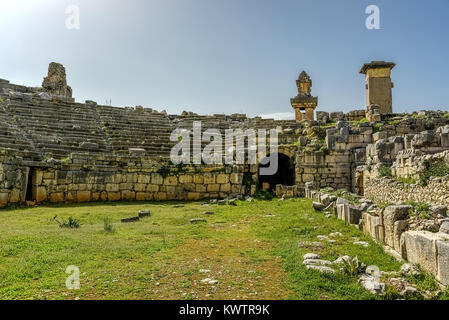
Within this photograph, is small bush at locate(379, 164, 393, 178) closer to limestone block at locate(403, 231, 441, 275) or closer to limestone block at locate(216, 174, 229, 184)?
limestone block at locate(403, 231, 441, 275)

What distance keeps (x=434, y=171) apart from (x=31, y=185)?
13.5 m

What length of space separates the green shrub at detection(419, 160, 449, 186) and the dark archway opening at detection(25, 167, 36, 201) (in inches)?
516

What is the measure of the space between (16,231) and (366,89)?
23.3m

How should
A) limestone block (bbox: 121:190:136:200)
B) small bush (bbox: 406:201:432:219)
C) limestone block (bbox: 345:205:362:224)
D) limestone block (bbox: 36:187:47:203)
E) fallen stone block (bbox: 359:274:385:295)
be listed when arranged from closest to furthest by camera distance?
fallen stone block (bbox: 359:274:385:295) → small bush (bbox: 406:201:432:219) → limestone block (bbox: 345:205:362:224) → limestone block (bbox: 36:187:47:203) → limestone block (bbox: 121:190:136:200)

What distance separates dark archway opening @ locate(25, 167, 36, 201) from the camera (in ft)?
41.7

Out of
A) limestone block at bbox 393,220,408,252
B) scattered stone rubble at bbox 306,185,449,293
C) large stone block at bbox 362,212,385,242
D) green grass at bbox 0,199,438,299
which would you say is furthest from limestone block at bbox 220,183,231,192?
limestone block at bbox 393,220,408,252

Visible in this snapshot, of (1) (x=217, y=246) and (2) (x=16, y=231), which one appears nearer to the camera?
(1) (x=217, y=246)

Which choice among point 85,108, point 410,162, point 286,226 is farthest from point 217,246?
point 85,108

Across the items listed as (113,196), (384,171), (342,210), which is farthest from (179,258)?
(113,196)

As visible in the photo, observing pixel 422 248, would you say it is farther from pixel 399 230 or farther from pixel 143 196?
pixel 143 196

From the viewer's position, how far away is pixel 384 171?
9.87m

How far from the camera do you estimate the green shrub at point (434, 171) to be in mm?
6276

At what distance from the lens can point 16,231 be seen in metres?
6.94

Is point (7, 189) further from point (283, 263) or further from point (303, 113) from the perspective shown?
point (303, 113)
